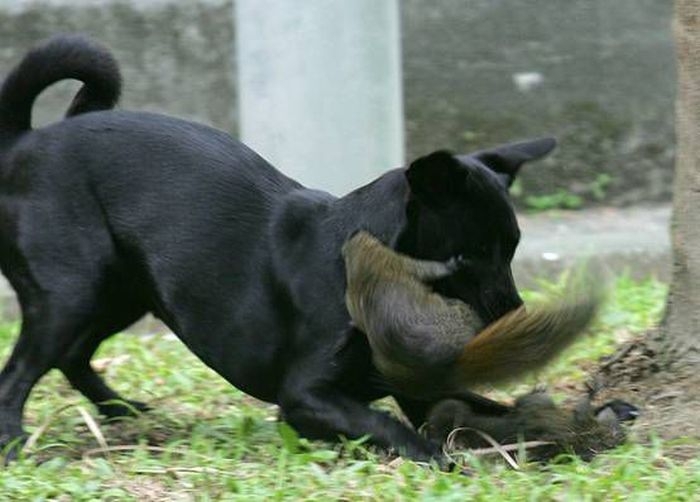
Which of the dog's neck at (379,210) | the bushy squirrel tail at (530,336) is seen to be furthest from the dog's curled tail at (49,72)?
the bushy squirrel tail at (530,336)

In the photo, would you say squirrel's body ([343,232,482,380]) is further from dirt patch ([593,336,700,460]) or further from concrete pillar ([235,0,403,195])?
concrete pillar ([235,0,403,195])

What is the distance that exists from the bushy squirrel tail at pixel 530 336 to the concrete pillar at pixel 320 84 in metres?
2.53

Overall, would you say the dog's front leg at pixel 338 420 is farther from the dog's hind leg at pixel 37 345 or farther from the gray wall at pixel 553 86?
the gray wall at pixel 553 86

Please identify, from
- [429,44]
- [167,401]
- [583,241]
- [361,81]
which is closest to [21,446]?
[167,401]

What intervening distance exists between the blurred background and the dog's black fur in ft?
9.74

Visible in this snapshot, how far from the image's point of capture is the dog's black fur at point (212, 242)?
4.58 meters

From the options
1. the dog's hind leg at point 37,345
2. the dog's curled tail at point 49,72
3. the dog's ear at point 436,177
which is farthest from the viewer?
the dog's curled tail at point 49,72

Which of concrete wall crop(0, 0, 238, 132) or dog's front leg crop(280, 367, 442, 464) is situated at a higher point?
concrete wall crop(0, 0, 238, 132)

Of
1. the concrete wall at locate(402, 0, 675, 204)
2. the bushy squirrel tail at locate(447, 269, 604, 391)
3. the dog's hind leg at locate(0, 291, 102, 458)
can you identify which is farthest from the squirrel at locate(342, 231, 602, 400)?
the concrete wall at locate(402, 0, 675, 204)

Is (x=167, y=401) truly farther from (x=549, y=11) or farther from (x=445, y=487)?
(x=549, y=11)

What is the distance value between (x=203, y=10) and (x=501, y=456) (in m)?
4.55

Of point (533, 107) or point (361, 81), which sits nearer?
point (361, 81)

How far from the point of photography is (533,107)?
8.75 meters

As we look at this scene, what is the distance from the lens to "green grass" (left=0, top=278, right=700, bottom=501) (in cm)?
409
